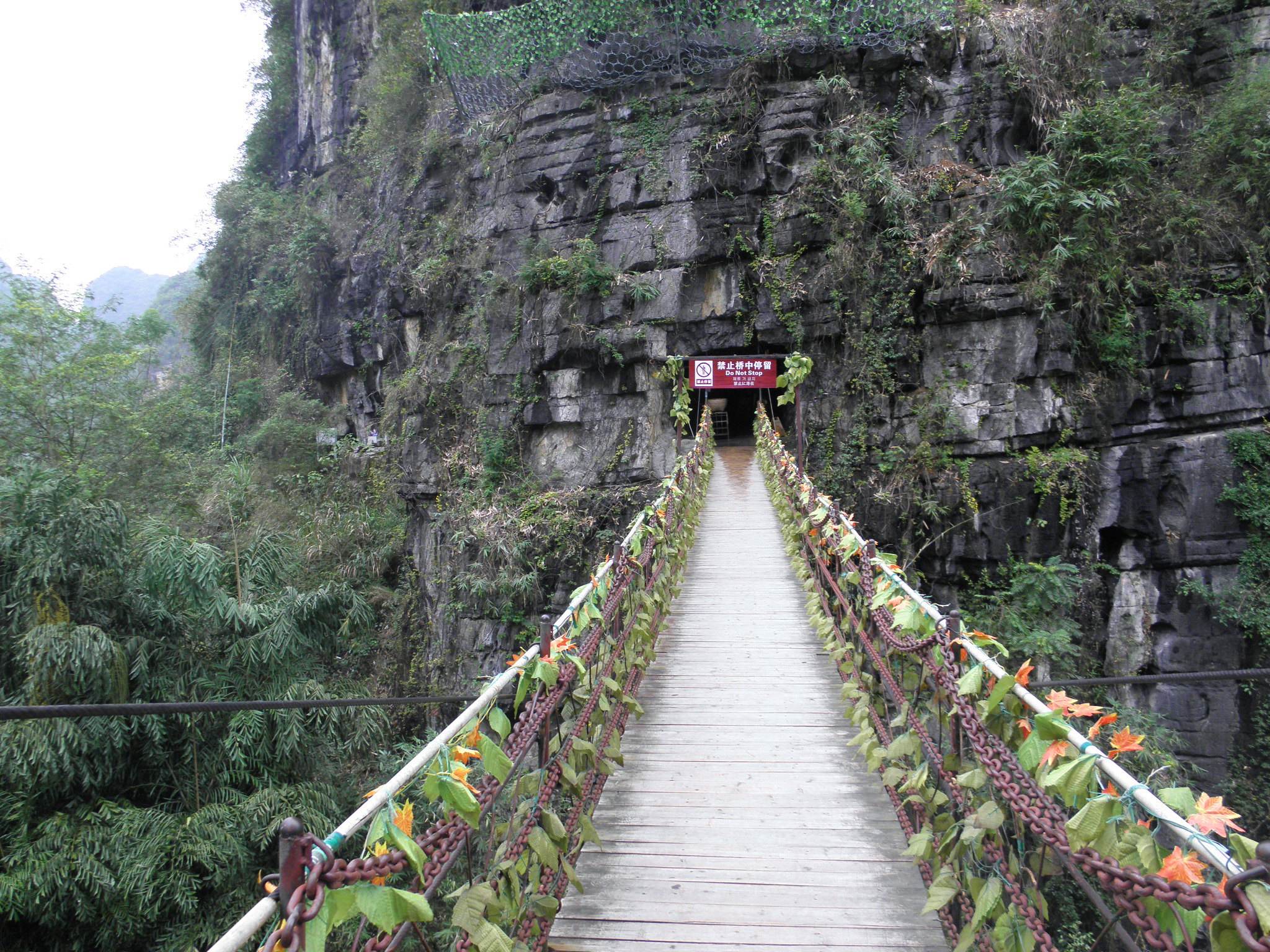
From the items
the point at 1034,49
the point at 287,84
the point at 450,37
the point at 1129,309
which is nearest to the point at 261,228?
the point at 287,84

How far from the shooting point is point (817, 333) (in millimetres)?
12023

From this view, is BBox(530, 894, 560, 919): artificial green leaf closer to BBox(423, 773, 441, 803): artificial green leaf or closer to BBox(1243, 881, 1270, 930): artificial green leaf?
BBox(423, 773, 441, 803): artificial green leaf

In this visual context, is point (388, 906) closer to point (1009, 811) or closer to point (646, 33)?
point (1009, 811)

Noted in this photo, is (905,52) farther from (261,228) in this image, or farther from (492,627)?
(261,228)

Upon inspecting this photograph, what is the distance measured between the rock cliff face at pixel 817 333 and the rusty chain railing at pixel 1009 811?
25.8 feet

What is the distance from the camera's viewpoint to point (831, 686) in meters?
4.36

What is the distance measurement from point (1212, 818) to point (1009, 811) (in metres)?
1.11

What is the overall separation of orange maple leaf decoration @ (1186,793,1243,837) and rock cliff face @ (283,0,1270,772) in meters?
9.40

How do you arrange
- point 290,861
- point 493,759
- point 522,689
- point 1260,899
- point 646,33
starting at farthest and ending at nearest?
point 646,33, point 522,689, point 493,759, point 290,861, point 1260,899

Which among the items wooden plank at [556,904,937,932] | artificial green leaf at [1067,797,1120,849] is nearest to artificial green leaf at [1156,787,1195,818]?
artificial green leaf at [1067,797,1120,849]

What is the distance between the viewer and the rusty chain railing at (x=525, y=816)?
1411 mm

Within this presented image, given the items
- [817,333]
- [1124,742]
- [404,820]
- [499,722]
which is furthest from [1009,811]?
[817,333]

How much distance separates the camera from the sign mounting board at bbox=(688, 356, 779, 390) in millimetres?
8984

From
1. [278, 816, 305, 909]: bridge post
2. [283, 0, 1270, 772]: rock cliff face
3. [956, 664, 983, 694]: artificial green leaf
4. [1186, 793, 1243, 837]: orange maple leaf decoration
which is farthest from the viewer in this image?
[283, 0, 1270, 772]: rock cliff face
